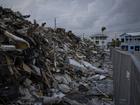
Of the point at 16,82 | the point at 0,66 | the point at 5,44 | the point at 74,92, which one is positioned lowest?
the point at 74,92

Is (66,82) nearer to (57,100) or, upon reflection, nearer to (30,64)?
(30,64)

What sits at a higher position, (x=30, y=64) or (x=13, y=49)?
(x=13, y=49)

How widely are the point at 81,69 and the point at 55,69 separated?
123 inches

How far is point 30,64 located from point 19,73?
1313 millimetres

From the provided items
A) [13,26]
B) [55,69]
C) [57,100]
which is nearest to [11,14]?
[13,26]

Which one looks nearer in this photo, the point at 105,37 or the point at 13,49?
the point at 13,49

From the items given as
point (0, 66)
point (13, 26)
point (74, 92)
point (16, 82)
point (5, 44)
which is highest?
point (13, 26)

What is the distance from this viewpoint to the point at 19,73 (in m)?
8.79

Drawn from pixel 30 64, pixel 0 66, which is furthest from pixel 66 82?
pixel 0 66

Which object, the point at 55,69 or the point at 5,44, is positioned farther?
the point at 55,69

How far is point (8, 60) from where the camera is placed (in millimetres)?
8461

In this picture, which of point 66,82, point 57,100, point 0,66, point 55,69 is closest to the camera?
point 0,66

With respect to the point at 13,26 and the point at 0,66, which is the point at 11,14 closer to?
the point at 13,26

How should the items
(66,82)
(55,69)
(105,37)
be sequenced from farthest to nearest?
(105,37)
(55,69)
(66,82)
